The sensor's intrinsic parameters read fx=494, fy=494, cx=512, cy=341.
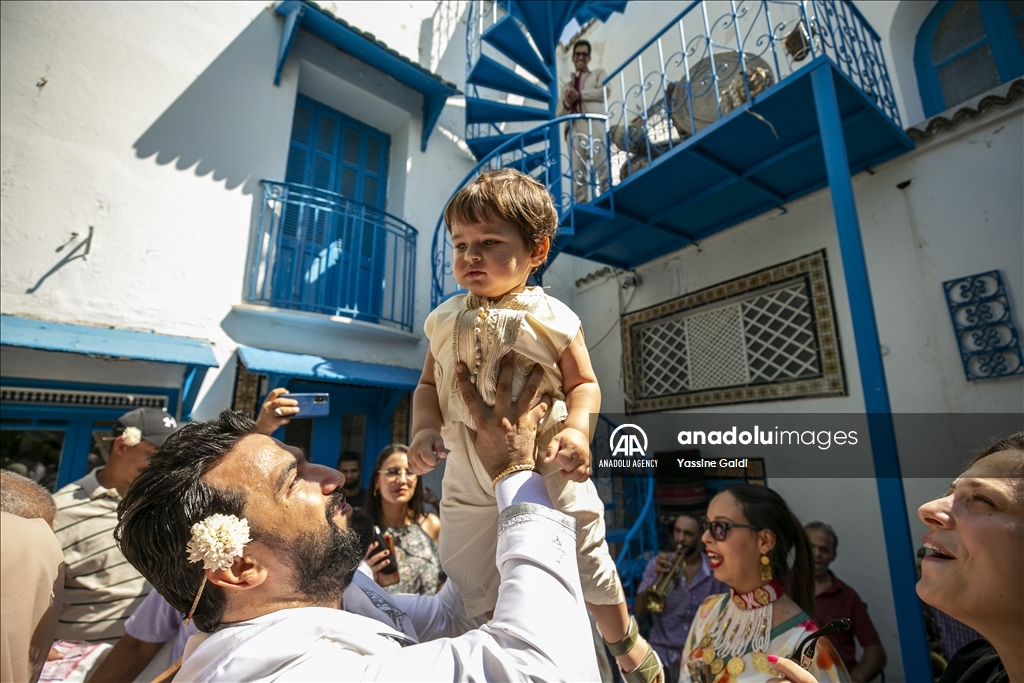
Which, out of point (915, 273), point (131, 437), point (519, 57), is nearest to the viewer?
point (131, 437)

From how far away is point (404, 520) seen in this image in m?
3.03

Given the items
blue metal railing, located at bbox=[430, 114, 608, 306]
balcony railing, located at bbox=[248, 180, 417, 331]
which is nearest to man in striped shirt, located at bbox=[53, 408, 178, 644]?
balcony railing, located at bbox=[248, 180, 417, 331]

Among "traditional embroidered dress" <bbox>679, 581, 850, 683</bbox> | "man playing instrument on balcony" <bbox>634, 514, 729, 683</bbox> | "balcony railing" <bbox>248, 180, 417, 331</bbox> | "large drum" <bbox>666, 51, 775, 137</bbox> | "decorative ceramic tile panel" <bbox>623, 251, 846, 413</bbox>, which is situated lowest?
"man playing instrument on balcony" <bbox>634, 514, 729, 683</bbox>

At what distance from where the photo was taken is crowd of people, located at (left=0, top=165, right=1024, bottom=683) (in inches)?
36.4

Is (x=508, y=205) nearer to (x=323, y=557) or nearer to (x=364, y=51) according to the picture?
(x=323, y=557)

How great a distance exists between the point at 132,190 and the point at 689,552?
555cm

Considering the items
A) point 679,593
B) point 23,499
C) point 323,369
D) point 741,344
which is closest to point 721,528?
point 679,593

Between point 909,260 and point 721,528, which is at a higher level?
point 909,260

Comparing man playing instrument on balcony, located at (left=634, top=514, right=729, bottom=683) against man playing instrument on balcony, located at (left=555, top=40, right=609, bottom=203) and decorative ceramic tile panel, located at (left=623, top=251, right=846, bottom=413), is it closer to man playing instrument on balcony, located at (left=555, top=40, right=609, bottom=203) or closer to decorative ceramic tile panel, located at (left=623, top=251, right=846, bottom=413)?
decorative ceramic tile panel, located at (left=623, top=251, right=846, bottom=413)

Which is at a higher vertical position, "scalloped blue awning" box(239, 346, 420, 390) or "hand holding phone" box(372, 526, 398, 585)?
"scalloped blue awning" box(239, 346, 420, 390)

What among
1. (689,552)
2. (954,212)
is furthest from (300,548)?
(954,212)

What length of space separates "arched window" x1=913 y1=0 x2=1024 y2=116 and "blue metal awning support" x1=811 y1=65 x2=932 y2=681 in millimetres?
1879

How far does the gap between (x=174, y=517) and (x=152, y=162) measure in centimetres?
469

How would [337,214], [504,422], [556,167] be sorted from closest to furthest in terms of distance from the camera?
[504,422]
[556,167]
[337,214]
